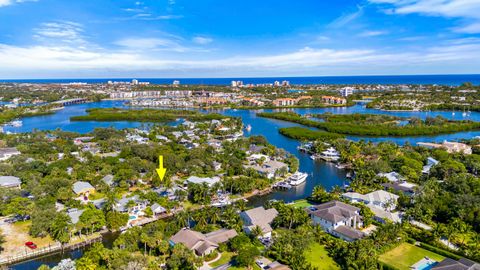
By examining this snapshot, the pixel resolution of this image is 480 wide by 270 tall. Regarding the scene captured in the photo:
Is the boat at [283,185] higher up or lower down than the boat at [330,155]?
lower down

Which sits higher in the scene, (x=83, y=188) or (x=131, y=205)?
(x=131, y=205)

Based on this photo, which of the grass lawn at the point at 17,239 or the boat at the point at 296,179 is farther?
the boat at the point at 296,179

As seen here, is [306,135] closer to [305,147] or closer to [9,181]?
[305,147]

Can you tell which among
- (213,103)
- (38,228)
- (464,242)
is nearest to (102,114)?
(213,103)

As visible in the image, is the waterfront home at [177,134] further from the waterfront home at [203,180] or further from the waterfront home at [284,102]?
the waterfront home at [284,102]

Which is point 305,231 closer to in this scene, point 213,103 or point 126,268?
point 126,268

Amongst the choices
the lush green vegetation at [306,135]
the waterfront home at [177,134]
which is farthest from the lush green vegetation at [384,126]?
the waterfront home at [177,134]

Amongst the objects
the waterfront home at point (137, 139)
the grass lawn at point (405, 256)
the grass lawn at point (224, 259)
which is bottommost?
the grass lawn at point (405, 256)

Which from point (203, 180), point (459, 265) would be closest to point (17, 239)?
point (203, 180)
